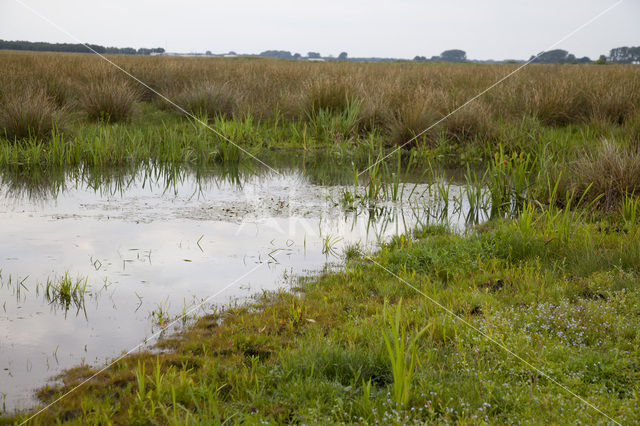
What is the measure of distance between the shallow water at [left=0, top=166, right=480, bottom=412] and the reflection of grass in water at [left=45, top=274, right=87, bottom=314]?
0.10ft

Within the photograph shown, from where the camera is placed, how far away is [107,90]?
1119cm

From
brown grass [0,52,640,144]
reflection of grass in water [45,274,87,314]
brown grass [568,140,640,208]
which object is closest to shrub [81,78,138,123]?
brown grass [0,52,640,144]

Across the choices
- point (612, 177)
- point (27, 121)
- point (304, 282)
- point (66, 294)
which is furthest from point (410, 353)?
point (27, 121)

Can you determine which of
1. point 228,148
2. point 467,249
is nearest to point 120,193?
point 228,148

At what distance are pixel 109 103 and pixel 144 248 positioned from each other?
6.96 meters

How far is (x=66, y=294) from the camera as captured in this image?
13.4 ft

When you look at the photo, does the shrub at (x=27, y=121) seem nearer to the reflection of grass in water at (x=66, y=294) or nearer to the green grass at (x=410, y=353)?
the reflection of grass in water at (x=66, y=294)

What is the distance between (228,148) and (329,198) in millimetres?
2917

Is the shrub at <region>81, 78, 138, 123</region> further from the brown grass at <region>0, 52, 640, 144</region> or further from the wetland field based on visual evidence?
the wetland field

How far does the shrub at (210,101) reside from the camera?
39.6 feet

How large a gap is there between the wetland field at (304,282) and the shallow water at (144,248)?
0.03m

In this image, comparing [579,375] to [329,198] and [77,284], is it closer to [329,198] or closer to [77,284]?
[77,284]

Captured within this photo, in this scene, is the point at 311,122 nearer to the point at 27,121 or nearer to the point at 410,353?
the point at 27,121

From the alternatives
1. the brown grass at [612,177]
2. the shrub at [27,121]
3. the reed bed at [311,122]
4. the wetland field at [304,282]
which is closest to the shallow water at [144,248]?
the wetland field at [304,282]
